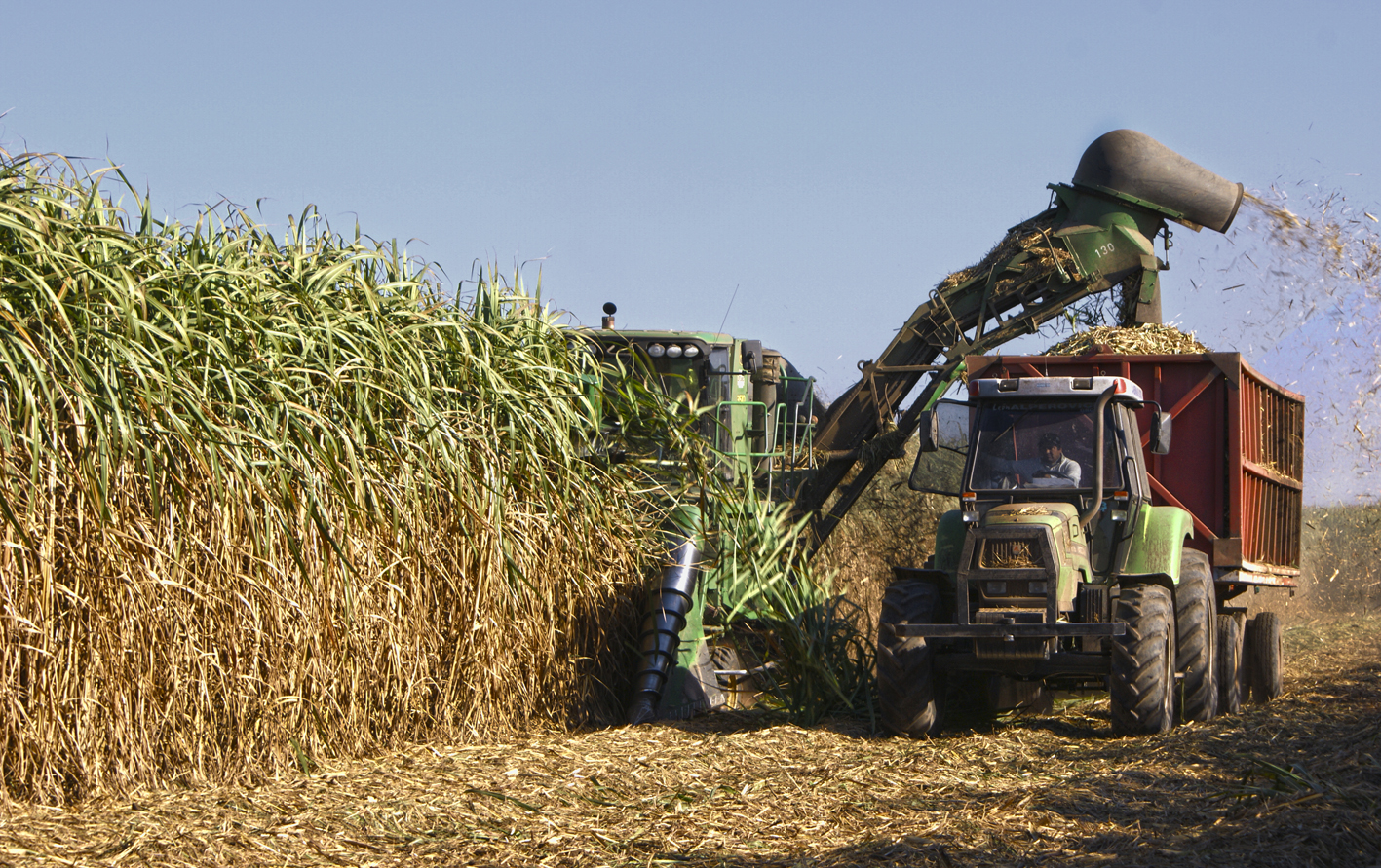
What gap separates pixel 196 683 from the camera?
5.04 meters

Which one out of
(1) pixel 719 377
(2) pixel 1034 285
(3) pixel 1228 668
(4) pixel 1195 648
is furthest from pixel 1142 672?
(2) pixel 1034 285

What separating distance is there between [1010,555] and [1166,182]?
4390 millimetres

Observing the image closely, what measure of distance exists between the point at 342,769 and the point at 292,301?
6.66 feet

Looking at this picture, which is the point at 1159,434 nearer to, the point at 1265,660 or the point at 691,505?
the point at 1265,660

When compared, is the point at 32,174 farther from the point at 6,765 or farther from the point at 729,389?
the point at 729,389

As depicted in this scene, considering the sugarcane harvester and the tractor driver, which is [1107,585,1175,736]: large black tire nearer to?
the tractor driver

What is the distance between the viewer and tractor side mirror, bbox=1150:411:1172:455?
6.90 metres

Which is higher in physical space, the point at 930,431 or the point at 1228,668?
the point at 930,431

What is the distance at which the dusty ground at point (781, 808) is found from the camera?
4258 mm

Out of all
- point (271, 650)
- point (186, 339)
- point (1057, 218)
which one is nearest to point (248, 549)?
point (271, 650)

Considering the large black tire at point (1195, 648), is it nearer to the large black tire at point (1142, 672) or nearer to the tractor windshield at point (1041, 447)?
the large black tire at point (1142, 672)

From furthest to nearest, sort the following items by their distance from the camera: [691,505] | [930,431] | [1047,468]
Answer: [691,505], [930,431], [1047,468]

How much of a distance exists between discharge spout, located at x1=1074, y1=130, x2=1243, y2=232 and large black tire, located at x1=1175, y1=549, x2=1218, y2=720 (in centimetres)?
354

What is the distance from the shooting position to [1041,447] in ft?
23.4
